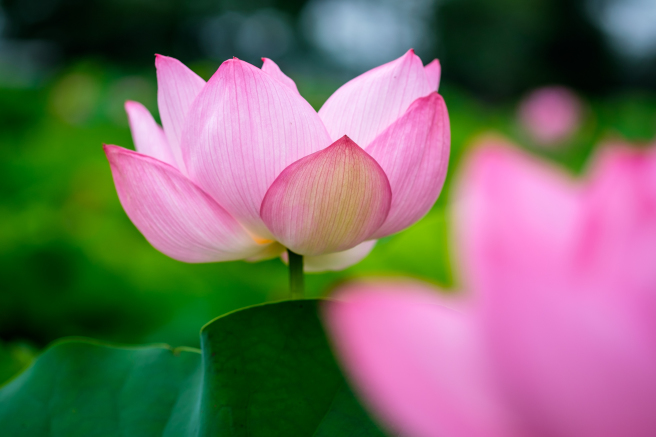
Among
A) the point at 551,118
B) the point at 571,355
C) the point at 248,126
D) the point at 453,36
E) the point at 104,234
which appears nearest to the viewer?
the point at 571,355

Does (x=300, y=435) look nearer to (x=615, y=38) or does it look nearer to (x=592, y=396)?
(x=592, y=396)

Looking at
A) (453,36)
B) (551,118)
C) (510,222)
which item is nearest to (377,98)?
(510,222)

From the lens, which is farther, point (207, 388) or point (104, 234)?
point (104, 234)

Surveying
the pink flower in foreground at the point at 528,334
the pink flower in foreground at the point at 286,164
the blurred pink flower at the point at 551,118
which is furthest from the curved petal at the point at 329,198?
the blurred pink flower at the point at 551,118

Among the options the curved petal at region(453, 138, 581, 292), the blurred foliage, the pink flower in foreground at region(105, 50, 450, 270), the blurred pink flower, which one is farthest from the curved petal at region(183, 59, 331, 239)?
the blurred foliage

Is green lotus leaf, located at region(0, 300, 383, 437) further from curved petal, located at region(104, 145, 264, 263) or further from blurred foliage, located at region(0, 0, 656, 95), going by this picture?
blurred foliage, located at region(0, 0, 656, 95)

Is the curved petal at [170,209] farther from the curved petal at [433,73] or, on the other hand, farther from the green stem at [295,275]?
the curved petal at [433,73]

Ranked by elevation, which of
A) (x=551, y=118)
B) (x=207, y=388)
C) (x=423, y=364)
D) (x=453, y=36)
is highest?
(x=453, y=36)

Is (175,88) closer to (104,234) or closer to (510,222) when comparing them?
(510,222)
